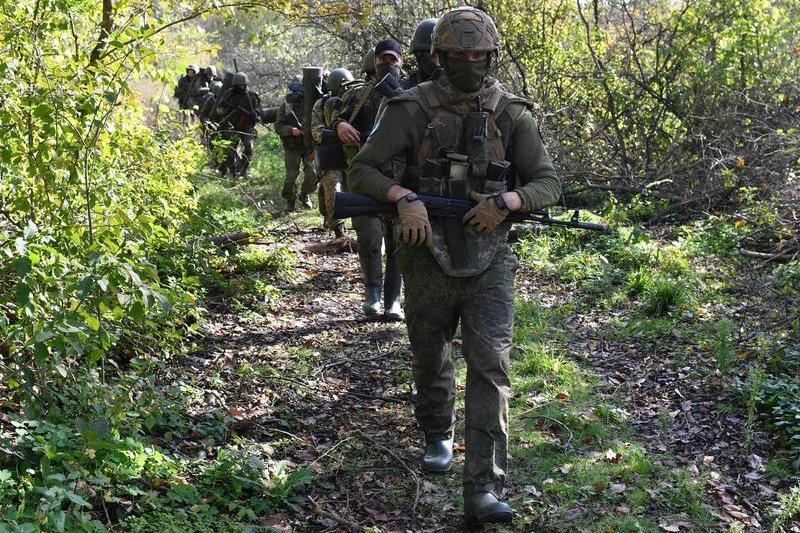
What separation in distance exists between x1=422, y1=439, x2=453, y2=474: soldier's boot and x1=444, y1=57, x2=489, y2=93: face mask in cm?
200

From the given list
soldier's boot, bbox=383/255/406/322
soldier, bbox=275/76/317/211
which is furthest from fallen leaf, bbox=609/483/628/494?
soldier, bbox=275/76/317/211

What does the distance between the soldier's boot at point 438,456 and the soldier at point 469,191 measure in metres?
0.68

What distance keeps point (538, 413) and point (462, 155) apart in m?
2.12

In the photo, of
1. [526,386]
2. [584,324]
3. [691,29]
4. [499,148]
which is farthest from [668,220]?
[499,148]

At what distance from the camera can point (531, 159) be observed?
4527 millimetres

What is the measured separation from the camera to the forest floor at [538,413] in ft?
15.0

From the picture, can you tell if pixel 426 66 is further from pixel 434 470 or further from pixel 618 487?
pixel 618 487

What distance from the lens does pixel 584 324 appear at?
7742 millimetres

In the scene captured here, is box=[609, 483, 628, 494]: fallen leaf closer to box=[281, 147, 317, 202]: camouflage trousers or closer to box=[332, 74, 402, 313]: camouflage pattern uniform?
box=[332, 74, 402, 313]: camouflage pattern uniform

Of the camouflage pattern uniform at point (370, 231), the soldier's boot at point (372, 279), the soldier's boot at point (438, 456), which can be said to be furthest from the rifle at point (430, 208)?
the soldier's boot at point (372, 279)

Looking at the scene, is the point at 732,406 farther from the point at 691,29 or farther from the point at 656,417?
the point at 691,29

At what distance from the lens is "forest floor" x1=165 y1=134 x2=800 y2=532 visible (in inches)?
180

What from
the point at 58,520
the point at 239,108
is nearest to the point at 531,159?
the point at 58,520

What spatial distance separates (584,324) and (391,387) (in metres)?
2.24
